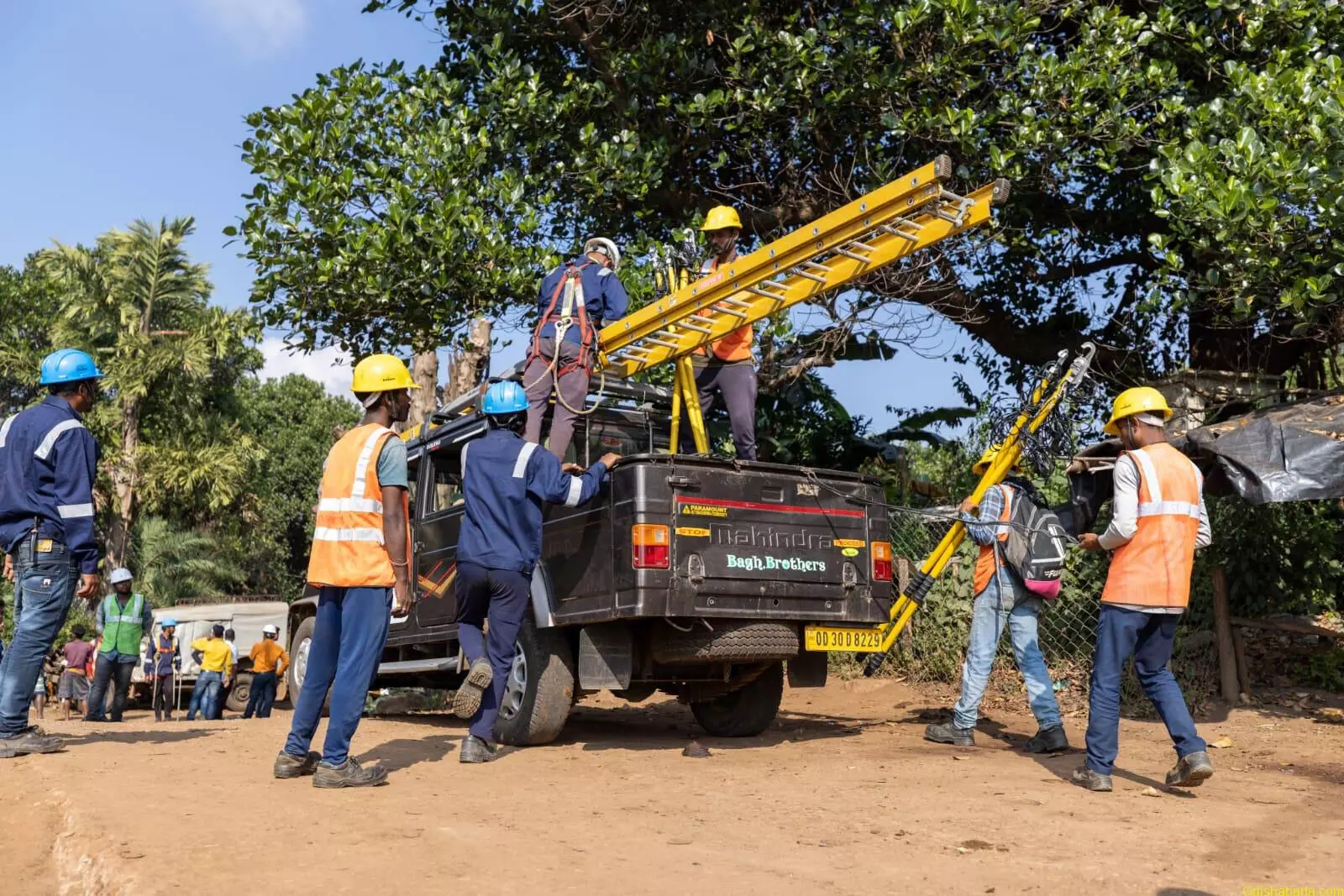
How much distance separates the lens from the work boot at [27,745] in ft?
21.0

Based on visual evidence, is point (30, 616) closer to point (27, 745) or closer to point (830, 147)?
point (27, 745)

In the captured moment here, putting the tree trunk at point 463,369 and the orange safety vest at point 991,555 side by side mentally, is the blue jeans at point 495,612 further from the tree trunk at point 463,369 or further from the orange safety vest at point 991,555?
the tree trunk at point 463,369

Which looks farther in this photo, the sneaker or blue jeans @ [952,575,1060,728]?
blue jeans @ [952,575,1060,728]

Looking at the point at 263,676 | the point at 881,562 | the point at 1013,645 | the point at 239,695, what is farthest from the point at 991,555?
the point at 239,695

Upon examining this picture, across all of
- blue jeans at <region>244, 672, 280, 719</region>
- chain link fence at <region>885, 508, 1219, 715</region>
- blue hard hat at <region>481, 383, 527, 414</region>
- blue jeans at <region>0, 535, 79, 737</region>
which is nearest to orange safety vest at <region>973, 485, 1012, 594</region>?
chain link fence at <region>885, 508, 1219, 715</region>

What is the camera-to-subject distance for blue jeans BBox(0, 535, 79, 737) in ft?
21.0

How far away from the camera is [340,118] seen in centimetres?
1087

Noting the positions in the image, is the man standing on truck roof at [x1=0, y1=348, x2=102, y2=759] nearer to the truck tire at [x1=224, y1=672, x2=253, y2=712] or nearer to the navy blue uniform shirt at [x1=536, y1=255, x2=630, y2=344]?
the navy blue uniform shirt at [x1=536, y1=255, x2=630, y2=344]

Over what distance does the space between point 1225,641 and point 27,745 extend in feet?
27.4

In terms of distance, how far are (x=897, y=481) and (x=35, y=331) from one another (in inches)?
962

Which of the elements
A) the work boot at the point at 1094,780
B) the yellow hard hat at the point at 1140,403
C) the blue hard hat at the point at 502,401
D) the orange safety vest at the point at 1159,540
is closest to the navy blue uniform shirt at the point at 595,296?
the blue hard hat at the point at 502,401

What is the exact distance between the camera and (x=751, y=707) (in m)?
8.42

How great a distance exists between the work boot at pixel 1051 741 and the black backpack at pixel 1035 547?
83 centimetres

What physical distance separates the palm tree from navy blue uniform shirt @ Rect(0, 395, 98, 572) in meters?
20.0
